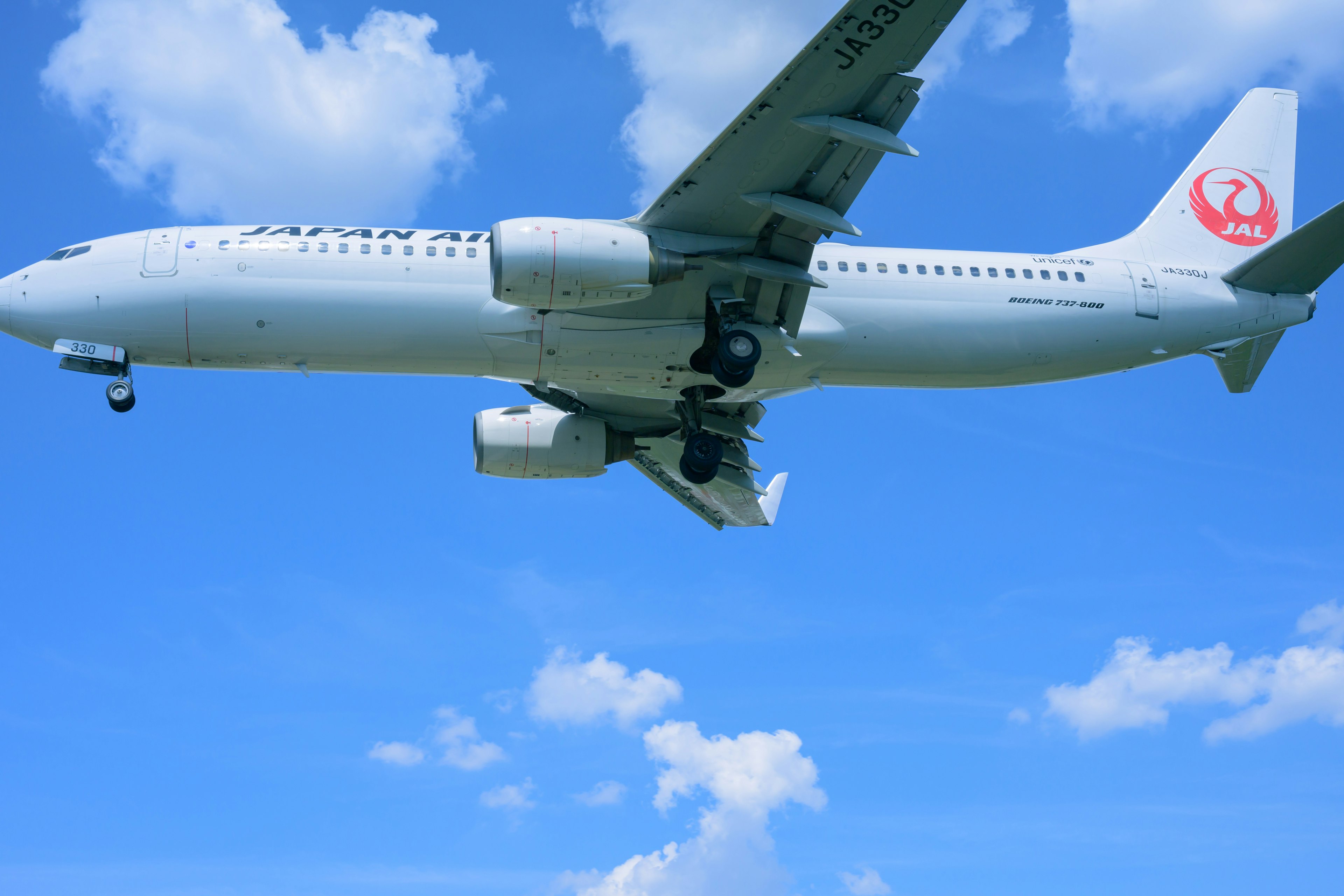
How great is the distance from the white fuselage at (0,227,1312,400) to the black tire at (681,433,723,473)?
198 cm

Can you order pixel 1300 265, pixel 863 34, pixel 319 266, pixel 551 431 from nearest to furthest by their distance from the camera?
pixel 863 34 < pixel 319 266 < pixel 1300 265 < pixel 551 431

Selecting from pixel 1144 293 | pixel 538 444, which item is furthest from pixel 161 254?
pixel 1144 293

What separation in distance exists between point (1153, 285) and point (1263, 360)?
145 inches

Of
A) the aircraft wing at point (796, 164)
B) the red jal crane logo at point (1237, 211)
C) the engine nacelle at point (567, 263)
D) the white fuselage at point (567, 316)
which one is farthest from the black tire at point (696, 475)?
the red jal crane logo at point (1237, 211)

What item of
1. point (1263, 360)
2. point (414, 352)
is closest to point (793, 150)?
point (414, 352)

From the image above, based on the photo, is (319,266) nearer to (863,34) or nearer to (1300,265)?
(863,34)

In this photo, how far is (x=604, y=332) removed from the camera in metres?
27.6

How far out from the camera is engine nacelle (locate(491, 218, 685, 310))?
2497 centimetres

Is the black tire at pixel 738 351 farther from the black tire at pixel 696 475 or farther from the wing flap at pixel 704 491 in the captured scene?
the wing flap at pixel 704 491

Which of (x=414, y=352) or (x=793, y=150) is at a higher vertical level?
(x=793, y=150)

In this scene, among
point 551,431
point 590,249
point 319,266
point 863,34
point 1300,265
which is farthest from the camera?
point 551,431

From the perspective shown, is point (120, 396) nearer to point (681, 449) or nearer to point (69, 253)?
point (69, 253)

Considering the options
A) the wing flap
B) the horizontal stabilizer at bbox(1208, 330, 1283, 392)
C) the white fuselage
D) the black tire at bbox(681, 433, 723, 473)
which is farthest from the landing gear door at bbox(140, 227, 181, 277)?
the horizontal stabilizer at bbox(1208, 330, 1283, 392)

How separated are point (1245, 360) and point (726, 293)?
522 inches
